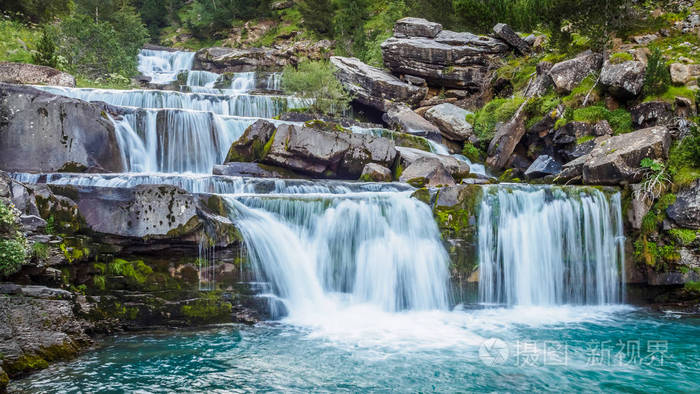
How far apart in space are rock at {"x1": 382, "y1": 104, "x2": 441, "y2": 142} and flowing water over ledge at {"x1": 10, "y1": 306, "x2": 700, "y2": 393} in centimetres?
1215

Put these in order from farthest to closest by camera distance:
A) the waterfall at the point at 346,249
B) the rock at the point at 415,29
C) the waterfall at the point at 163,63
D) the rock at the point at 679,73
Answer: the waterfall at the point at 163,63
the rock at the point at 415,29
the rock at the point at 679,73
the waterfall at the point at 346,249

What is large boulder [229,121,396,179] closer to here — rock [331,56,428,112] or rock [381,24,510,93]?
rock [331,56,428,112]

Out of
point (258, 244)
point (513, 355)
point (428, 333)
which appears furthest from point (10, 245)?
point (513, 355)

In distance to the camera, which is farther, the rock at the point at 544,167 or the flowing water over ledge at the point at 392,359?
the rock at the point at 544,167

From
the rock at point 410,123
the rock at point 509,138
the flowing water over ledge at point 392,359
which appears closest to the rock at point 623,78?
the rock at point 509,138

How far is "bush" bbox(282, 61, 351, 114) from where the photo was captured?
2244cm

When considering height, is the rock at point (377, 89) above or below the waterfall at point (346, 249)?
above

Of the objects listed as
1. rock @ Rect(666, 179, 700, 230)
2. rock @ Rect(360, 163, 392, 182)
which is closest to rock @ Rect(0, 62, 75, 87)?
rock @ Rect(360, 163, 392, 182)

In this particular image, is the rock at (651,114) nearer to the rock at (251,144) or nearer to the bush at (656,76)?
the bush at (656,76)

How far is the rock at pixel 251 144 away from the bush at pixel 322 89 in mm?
7320

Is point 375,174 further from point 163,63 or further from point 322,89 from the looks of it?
point 163,63

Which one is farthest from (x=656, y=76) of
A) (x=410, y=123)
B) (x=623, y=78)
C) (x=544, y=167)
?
(x=410, y=123)

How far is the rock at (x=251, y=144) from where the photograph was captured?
15.2m

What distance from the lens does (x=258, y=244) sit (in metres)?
9.15
